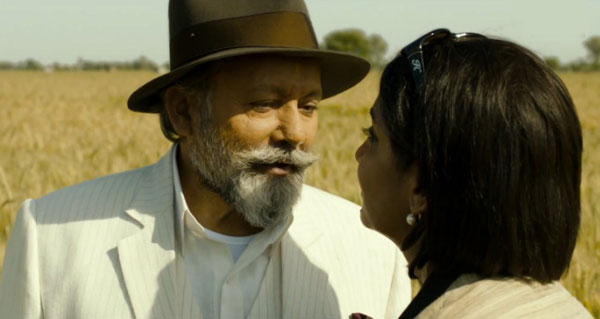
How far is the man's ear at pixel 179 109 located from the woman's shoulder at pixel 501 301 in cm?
136

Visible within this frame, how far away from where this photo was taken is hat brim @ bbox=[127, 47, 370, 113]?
2649 millimetres

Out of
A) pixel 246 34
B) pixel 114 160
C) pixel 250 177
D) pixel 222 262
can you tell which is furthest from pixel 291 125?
pixel 114 160

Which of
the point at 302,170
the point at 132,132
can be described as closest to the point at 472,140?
the point at 302,170

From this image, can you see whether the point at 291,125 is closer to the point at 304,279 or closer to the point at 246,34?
the point at 246,34

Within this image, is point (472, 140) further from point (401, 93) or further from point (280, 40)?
point (280, 40)

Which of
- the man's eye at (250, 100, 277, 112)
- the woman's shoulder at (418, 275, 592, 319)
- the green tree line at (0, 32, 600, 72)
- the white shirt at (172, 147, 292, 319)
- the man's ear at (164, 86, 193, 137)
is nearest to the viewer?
the woman's shoulder at (418, 275, 592, 319)

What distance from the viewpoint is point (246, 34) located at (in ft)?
8.95

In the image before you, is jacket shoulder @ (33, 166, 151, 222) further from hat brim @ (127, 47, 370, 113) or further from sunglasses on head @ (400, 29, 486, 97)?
sunglasses on head @ (400, 29, 486, 97)

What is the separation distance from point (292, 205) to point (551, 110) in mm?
1149

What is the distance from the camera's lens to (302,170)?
8.96ft

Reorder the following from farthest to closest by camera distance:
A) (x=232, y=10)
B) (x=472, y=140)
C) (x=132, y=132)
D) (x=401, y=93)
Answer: (x=132, y=132), (x=232, y=10), (x=401, y=93), (x=472, y=140)

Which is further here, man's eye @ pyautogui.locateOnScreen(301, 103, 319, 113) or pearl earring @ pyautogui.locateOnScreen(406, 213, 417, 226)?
man's eye @ pyautogui.locateOnScreen(301, 103, 319, 113)

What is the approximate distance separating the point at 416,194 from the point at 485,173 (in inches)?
7.9

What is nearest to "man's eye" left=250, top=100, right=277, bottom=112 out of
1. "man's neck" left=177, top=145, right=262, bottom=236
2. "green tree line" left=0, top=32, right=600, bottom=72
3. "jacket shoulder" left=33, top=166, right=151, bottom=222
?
"man's neck" left=177, top=145, right=262, bottom=236
